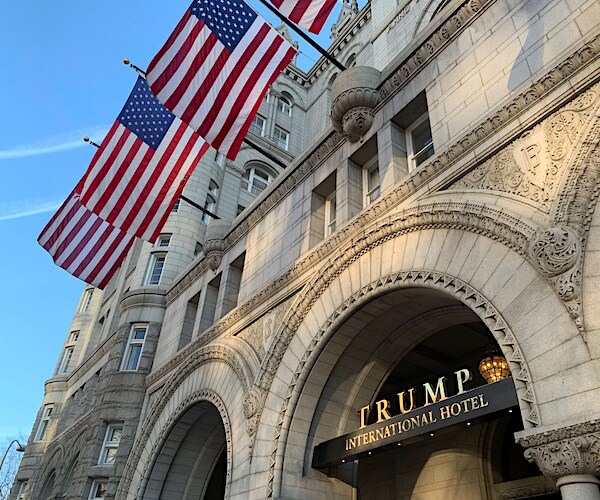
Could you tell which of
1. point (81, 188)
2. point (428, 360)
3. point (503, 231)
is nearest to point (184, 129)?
Result: point (81, 188)

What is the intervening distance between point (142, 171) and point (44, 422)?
87.1 ft

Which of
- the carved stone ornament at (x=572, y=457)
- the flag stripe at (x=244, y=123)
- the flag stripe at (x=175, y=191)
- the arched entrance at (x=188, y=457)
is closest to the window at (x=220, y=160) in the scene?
the flag stripe at (x=175, y=191)

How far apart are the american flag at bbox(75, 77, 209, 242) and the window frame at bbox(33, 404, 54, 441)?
24.0 m

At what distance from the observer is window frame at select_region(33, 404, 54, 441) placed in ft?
113

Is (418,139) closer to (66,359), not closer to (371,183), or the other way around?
(371,183)

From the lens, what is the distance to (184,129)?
17.2 meters

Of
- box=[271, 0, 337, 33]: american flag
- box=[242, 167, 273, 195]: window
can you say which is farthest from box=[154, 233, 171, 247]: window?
box=[271, 0, 337, 33]: american flag

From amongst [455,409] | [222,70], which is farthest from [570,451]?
[222,70]

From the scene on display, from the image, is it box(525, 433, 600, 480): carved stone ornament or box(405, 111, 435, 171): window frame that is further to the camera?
box(405, 111, 435, 171): window frame

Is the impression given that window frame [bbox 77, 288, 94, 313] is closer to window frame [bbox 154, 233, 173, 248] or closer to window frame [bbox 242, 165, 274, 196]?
window frame [bbox 242, 165, 274, 196]

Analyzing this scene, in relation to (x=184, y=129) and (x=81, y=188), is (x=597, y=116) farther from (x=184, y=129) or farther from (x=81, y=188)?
(x=81, y=188)

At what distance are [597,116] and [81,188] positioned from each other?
16.1 m

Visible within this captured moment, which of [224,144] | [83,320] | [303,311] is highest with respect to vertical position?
[83,320]

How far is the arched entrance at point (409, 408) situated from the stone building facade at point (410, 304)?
49 millimetres
